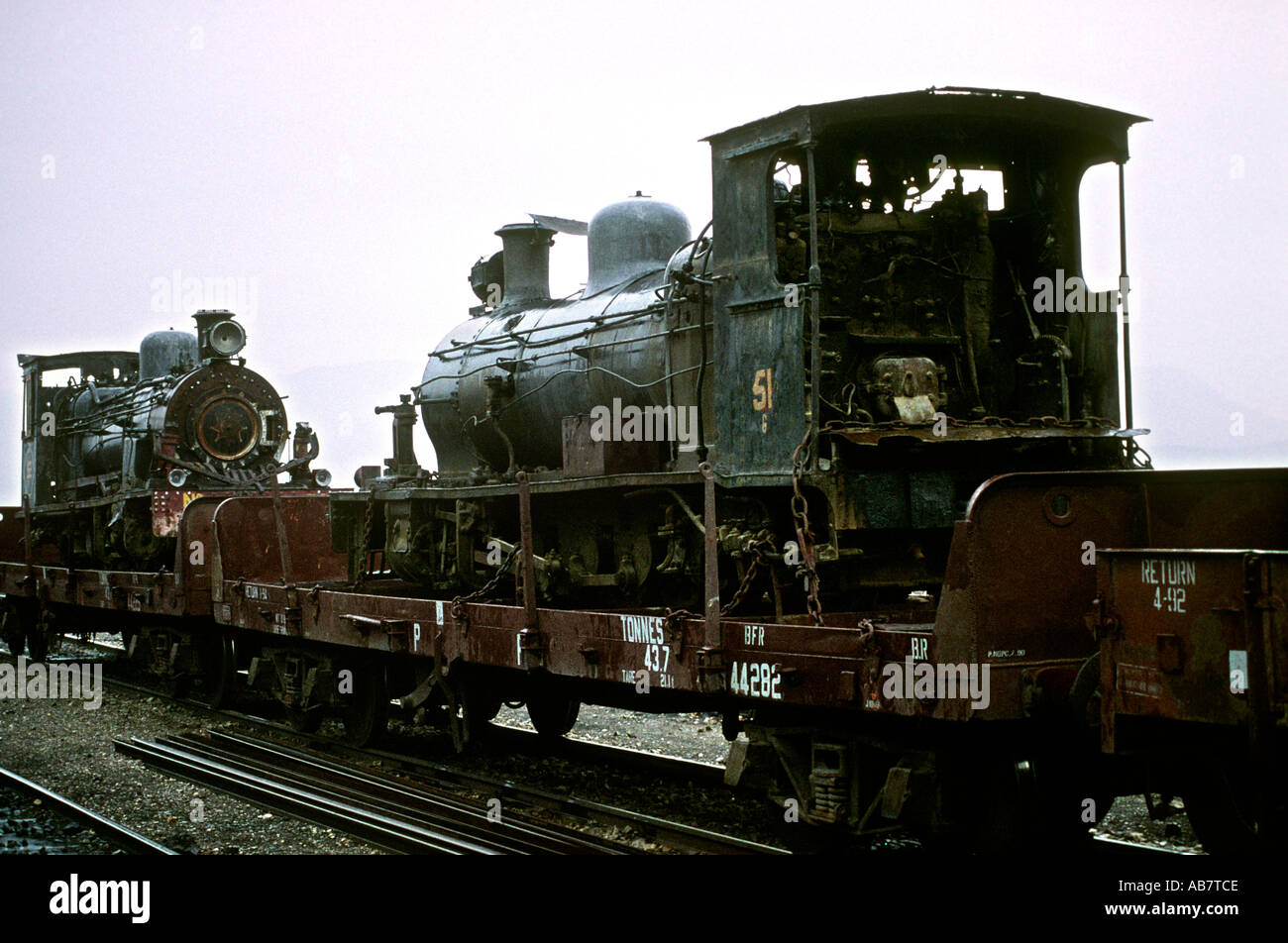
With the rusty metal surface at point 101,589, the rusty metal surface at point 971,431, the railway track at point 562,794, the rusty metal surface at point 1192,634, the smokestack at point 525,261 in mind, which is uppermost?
the smokestack at point 525,261

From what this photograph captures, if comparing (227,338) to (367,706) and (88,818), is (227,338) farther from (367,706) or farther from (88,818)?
(88,818)

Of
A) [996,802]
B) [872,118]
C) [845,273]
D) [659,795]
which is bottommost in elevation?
[659,795]

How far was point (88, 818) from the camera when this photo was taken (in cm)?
761

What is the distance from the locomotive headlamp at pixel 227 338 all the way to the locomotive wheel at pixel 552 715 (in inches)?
328

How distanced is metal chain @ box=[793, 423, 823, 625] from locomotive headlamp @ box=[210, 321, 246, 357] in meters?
11.7

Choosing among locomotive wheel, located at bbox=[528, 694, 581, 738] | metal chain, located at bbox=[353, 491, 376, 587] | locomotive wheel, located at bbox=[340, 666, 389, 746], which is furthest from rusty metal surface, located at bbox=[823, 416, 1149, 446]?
metal chain, located at bbox=[353, 491, 376, 587]

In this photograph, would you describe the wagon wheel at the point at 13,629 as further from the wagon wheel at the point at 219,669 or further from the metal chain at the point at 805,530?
the metal chain at the point at 805,530

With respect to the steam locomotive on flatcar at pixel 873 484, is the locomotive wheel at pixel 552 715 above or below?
below

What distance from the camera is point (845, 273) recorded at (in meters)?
6.86

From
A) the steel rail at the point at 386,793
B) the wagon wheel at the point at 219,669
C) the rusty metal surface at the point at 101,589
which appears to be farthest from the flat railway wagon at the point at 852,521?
the rusty metal surface at the point at 101,589

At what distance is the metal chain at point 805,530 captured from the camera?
19.2 feet
